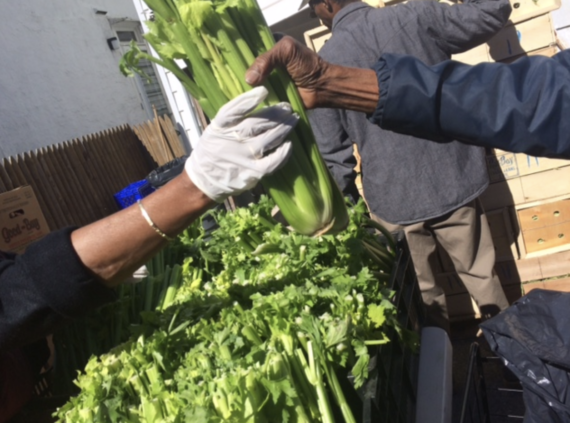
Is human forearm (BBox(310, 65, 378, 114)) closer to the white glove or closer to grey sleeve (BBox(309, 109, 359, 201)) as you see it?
the white glove

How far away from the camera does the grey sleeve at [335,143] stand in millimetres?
3342

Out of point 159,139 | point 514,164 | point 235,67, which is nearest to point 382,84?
point 235,67

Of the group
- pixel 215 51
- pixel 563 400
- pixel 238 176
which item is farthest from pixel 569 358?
pixel 215 51

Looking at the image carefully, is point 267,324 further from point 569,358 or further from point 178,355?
point 569,358

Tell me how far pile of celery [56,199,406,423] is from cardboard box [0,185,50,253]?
3699mm

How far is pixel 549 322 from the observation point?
204 centimetres

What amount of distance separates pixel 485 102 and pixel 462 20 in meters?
1.68

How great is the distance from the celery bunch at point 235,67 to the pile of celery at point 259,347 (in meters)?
0.28

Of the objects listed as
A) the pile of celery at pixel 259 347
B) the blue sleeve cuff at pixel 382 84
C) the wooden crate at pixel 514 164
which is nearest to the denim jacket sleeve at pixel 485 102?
the blue sleeve cuff at pixel 382 84

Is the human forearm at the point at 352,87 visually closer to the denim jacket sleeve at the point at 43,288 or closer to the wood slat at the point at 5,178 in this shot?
the denim jacket sleeve at the point at 43,288

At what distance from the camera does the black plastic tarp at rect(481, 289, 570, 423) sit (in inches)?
76.0

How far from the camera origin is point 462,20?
9.90ft

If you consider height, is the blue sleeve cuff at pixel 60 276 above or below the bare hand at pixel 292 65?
below

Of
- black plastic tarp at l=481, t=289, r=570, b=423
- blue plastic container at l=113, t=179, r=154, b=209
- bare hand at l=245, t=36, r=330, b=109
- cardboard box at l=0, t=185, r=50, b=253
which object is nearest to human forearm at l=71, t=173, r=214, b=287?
bare hand at l=245, t=36, r=330, b=109
